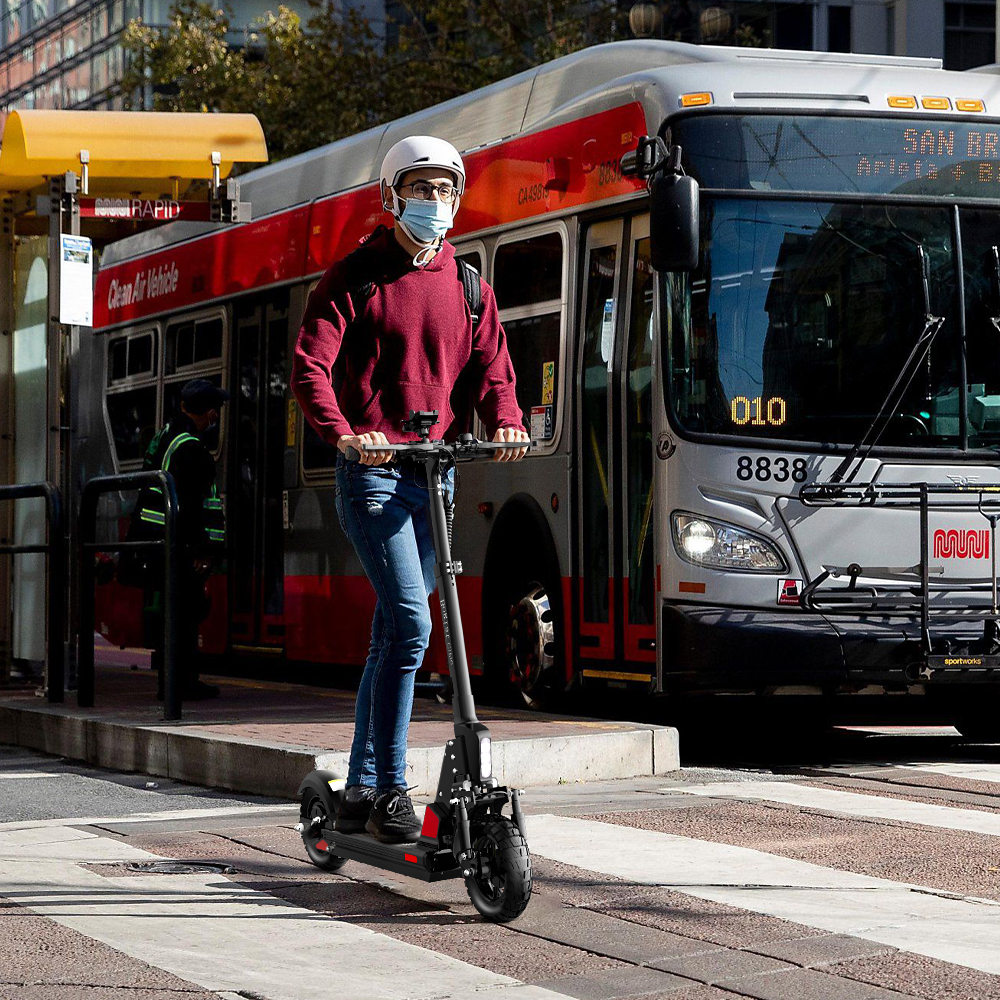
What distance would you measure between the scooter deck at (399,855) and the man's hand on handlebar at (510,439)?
1.05 metres

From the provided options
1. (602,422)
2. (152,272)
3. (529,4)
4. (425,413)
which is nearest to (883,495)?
(602,422)

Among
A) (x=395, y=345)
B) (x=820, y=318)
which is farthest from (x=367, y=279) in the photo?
(x=820, y=318)

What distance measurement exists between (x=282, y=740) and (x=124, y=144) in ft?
14.5

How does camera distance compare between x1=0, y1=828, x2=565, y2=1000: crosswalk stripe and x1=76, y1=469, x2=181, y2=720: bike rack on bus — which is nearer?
x1=0, y1=828, x2=565, y2=1000: crosswalk stripe

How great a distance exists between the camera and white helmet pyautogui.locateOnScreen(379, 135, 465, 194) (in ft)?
18.4

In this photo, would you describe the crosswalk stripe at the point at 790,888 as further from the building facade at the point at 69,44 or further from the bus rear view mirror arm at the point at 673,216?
the building facade at the point at 69,44

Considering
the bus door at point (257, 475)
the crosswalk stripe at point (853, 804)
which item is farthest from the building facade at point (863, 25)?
the crosswalk stripe at point (853, 804)

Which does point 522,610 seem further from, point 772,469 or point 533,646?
point 772,469

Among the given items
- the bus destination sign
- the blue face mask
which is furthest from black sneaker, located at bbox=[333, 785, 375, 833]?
the bus destination sign

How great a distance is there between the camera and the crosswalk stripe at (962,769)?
8414mm

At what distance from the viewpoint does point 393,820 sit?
544 centimetres

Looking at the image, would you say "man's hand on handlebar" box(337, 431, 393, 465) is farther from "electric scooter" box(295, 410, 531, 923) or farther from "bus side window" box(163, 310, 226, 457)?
"bus side window" box(163, 310, 226, 457)

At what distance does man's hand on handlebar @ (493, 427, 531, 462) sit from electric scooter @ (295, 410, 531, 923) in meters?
0.03

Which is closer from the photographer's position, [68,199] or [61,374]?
[68,199]
